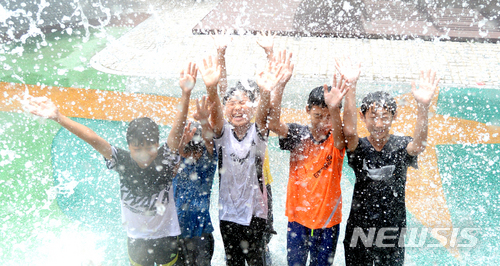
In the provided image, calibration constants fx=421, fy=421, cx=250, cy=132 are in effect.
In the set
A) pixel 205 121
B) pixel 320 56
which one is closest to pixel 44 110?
pixel 205 121

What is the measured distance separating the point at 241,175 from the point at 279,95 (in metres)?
0.50

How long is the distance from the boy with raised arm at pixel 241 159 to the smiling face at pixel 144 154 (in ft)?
1.17

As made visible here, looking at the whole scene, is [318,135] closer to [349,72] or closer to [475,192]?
[349,72]

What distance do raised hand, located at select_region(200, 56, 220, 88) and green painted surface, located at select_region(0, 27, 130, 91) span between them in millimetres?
3774

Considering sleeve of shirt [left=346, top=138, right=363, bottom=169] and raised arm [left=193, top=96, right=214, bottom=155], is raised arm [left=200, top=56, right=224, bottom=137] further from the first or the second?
sleeve of shirt [left=346, top=138, right=363, bottom=169]

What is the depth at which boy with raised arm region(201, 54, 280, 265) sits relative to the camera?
2.37 metres

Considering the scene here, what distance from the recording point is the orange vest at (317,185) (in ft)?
7.86

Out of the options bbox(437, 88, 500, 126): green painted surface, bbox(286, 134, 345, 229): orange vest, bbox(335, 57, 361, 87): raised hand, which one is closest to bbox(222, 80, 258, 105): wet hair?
bbox(286, 134, 345, 229): orange vest

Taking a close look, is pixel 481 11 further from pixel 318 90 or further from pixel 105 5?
pixel 105 5

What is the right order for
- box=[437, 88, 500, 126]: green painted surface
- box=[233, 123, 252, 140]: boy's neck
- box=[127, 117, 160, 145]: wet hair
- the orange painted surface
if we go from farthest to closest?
box=[437, 88, 500, 126]: green painted surface < the orange painted surface < box=[233, 123, 252, 140]: boy's neck < box=[127, 117, 160, 145]: wet hair

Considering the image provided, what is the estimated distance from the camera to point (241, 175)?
241 centimetres

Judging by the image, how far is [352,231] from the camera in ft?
7.97

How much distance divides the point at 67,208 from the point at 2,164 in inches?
43.9

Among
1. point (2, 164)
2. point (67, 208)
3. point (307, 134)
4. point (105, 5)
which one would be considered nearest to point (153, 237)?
point (307, 134)
